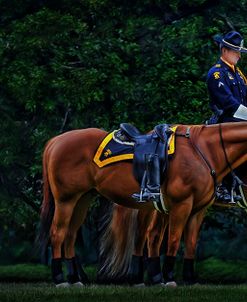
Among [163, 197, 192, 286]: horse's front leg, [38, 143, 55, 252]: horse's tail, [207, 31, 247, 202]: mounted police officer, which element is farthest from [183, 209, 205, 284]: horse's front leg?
[38, 143, 55, 252]: horse's tail

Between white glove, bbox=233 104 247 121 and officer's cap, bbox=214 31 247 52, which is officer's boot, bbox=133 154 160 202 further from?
officer's cap, bbox=214 31 247 52

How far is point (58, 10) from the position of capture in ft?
77.0

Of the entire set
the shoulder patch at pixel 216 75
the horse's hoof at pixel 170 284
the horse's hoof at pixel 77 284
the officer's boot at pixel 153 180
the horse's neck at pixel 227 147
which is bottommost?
the horse's hoof at pixel 77 284

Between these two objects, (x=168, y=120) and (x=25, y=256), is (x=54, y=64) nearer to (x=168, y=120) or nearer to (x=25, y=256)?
(x=168, y=120)

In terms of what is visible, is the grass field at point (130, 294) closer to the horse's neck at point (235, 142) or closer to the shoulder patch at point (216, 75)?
the horse's neck at point (235, 142)

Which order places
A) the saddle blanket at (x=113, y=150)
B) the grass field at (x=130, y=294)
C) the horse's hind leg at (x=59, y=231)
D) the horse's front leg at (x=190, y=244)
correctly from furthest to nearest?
the horse's hind leg at (x=59, y=231), the saddle blanket at (x=113, y=150), the horse's front leg at (x=190, y=244), the grass field at (x=130, y=294)

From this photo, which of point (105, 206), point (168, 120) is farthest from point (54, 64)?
point (105, 206)

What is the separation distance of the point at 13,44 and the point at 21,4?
1.19 meters

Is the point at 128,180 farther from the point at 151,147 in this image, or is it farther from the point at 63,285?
the point at 63,285

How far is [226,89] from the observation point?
17281 mm

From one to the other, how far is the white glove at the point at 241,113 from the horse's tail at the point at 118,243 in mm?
2218

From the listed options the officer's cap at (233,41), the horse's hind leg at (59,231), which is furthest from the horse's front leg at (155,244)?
the officer's cap at (233,41)

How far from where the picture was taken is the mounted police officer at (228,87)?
1725 cm


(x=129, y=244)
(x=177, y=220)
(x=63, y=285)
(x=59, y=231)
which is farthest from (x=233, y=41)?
(x=63, y=285)
